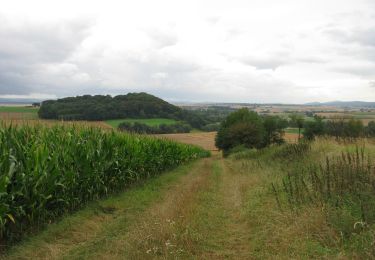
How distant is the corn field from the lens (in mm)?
6988

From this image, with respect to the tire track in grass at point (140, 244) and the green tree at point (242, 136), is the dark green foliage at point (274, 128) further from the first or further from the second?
the tire track in grass at point (140, 244)

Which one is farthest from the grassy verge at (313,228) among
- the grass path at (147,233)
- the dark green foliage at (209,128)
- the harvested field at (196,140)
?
the dark green foliage at (209,128)

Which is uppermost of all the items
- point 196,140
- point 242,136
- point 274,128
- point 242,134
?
point 274,128

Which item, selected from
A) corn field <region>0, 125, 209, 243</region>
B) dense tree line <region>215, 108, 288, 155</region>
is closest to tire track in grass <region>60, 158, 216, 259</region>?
corn field <region>0, 125, 209, 243</region>

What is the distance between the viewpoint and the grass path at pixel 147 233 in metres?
6.05

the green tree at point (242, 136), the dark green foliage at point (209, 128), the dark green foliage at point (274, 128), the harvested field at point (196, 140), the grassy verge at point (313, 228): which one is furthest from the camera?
the dark green foliage at point (209, 128)

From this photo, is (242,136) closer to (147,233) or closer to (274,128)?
(274,128)

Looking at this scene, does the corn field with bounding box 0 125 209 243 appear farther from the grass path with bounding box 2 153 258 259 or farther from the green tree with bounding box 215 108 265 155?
the green tree with bounding box 215 108 265 155

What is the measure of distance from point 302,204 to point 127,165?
8.44m

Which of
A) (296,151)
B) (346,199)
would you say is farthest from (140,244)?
(296,151)

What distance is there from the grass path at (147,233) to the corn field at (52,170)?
437 millimetres

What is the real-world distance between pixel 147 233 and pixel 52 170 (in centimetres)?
291

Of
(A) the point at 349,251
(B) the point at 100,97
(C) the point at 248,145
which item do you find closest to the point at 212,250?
(A) the point at 349,251

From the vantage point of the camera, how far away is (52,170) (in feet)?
26.4
